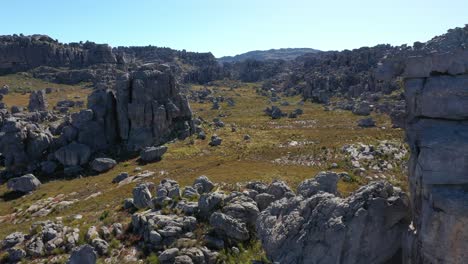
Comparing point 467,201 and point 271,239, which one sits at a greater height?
point 467,201

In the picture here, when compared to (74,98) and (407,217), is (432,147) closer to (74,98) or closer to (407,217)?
(407,217)

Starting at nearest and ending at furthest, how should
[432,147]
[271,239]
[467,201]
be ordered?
[467,201], [432,147], [271,239]

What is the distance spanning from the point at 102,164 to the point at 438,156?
6201 cm

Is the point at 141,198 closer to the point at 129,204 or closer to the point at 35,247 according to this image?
the point at 129,204

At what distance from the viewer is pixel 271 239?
83.0ft

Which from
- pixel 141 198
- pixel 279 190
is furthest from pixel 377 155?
pixel 141 198

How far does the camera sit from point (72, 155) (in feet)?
238

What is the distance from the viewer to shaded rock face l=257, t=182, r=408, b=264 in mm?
22047

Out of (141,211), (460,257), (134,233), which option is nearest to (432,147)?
(460,257)

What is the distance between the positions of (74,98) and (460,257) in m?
178

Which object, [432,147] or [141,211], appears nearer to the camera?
[432,147]

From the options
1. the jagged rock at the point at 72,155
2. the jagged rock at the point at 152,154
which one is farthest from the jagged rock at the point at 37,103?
the jagged rock at the point at 152,154

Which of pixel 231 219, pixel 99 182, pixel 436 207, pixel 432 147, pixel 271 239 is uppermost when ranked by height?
pixel 432 147

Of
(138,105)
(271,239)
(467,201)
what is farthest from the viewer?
(138,105)
